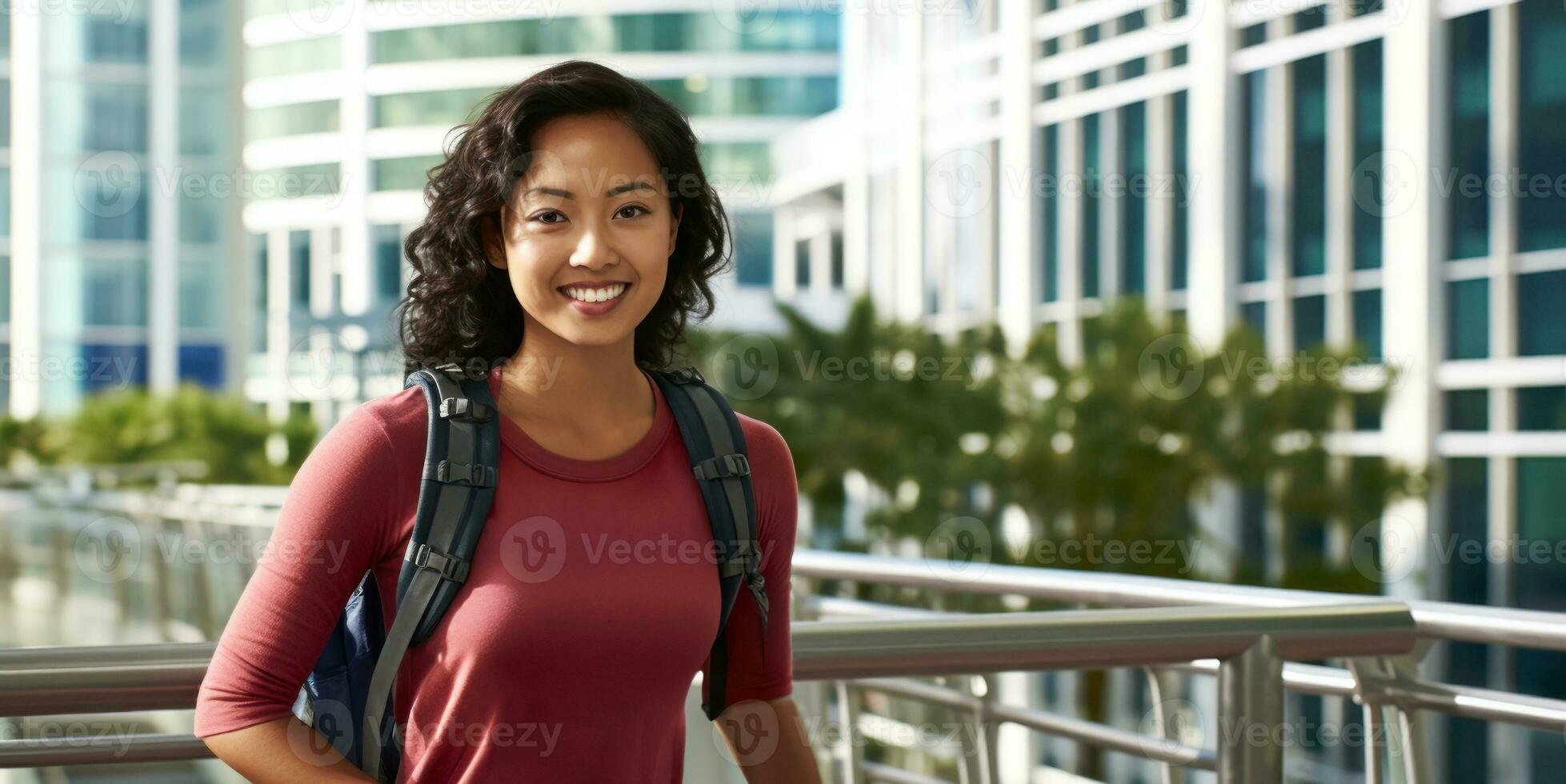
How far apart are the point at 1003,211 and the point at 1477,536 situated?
333 inches

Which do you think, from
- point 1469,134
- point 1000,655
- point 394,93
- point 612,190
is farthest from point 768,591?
point 394,93

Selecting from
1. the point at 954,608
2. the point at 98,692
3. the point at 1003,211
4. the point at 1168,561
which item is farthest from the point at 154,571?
the point at 1003,211

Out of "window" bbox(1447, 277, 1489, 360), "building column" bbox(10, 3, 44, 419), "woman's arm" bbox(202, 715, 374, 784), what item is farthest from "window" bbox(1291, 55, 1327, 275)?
"building column" bbox(10, 3, 44, 419)

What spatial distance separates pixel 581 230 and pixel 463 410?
229 mm

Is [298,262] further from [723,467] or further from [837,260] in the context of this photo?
[723,467]

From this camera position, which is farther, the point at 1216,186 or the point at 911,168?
the point at 911,168

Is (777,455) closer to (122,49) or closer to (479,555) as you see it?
(479,555)

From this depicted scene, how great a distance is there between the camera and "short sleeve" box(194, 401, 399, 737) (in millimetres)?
1448

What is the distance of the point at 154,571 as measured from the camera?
10.1m

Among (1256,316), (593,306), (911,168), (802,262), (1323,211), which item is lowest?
(593,306)

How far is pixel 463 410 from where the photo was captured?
A: 1539 mm

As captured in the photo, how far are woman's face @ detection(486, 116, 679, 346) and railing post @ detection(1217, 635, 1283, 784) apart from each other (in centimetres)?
123

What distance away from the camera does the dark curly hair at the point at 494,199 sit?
1642mm

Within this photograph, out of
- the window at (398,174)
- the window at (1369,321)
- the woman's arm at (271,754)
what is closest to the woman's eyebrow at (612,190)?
the woman's arm at (271,754)
